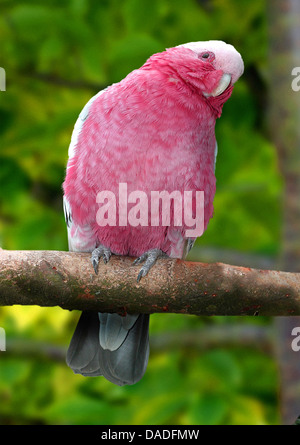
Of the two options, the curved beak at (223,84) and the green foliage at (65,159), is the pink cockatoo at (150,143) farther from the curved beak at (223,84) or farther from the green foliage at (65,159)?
the green foliage at (65,159)

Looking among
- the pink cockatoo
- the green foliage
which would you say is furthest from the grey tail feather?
the green foliage

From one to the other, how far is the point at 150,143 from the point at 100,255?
532mm

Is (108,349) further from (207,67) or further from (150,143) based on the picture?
(207,67)

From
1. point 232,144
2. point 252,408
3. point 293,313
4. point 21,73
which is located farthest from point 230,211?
point 293,313

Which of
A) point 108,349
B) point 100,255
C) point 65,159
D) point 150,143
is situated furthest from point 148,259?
Answer: point 65,159

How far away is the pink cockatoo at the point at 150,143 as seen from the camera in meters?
2.55

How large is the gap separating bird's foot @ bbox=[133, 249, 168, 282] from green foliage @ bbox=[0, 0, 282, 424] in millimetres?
1392

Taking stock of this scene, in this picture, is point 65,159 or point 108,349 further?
point 65,159

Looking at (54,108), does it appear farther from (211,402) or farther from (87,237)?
(211,402)

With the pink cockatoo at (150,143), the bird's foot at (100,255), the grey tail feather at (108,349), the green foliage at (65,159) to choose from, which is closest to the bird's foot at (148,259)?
the pink cockatoo at (150,143)

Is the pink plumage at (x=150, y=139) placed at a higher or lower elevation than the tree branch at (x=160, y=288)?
higher

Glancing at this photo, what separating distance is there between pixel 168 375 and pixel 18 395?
1.50 m

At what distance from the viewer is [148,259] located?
99.1 inches

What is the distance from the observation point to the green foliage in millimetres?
3824
